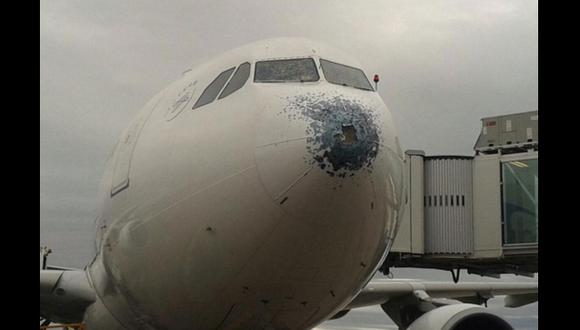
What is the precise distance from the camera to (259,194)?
5410mm

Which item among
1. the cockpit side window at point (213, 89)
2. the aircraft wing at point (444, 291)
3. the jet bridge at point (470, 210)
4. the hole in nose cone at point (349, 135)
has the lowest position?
the aircraft wing at point (444, 291)

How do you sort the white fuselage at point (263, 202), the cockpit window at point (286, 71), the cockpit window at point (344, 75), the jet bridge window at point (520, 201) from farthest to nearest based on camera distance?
the jet bridge window at point (520, 201)
the cockpit window at point (344, 75)
the cockpit window at point (286, 71)
the white fuselage at point (263, 202)

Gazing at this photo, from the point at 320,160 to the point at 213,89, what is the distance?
1.89 metres

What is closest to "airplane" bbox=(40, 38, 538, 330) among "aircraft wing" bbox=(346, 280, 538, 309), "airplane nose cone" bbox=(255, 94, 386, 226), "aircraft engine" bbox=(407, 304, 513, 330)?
"airplane nose cone" bbox=(255, 94, 386, 226)

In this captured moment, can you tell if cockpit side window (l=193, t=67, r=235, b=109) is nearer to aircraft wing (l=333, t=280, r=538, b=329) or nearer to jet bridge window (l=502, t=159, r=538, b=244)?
aircraft wing (l=333, t=280, r=538, b=329)

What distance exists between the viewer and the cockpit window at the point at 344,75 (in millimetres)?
6451

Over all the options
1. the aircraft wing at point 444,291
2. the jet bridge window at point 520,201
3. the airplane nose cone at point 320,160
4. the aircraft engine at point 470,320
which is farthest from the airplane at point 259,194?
the jet bridge window at point 520,201

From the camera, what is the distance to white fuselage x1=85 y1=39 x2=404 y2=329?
5.36 m

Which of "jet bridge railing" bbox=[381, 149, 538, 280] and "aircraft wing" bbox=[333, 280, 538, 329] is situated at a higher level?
"jet bridge railing" bbox=[381, 149, 538, 280]

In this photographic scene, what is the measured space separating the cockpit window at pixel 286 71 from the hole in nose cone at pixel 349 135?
1022 millimetres

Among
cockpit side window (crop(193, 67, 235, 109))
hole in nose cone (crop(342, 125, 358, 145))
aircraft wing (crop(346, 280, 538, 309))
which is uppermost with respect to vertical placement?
cockpit side window (crop(193, 67, 235, 109))

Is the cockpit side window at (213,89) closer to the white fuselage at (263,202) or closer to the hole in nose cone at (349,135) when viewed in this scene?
the white fuselage at (263,202)
